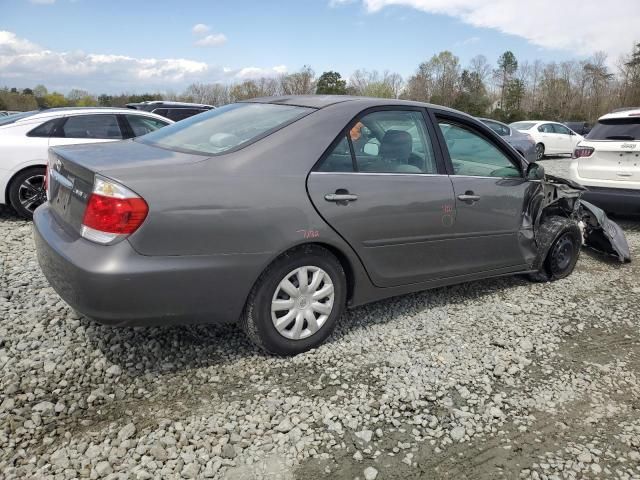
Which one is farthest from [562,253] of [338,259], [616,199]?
[338,259]

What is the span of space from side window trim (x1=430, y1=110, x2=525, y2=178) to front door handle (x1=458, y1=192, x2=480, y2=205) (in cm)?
19

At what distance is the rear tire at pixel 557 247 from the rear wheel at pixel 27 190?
5.87 m

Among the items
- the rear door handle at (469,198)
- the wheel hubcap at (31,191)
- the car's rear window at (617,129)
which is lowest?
the wheel hubcap at (31,191)

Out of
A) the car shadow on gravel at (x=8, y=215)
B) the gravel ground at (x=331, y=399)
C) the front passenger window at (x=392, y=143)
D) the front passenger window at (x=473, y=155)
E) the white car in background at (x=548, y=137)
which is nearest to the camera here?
the gravel ground at (x=331, y=399)

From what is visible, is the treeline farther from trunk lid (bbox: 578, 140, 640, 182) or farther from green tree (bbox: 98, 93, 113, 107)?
trunk lid (bbox: 578, 140, 640, 182)

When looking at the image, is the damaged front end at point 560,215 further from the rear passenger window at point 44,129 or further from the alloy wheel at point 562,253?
the rear passenger window at point 44,129

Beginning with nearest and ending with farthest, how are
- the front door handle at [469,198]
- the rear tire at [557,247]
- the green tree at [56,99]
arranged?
the front door handle at [469,198] < the rear tire at [557,247] < the green tree at [56,99]

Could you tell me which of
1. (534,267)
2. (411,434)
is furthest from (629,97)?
(411,434)

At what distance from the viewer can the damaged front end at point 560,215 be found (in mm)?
4430

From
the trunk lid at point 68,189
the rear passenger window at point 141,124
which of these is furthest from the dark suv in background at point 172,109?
the trunk lid at point 68,189

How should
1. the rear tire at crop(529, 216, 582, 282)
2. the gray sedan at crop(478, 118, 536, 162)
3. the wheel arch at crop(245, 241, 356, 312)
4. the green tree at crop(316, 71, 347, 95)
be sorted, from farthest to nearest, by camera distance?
the green tree at crop(316, 71, 347, 95) → the gray sedan at crop(478, 118, 536, 162) → the rear tire at crop(529, 216, 582, 282) → the wheel arch at crop(245, 241, 356, 312)

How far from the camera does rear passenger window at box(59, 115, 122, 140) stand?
675cm

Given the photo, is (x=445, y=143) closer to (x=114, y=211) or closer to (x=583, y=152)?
(x=114, y=211)

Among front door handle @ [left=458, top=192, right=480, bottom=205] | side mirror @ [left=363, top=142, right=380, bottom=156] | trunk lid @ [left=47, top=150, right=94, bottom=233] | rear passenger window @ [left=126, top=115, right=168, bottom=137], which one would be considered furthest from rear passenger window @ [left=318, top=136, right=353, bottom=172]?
rear passenger window @ [left=126, top=115, right=168, bottom=137]
